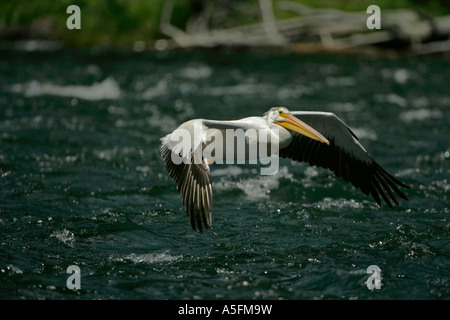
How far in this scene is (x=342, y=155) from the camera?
7.31m

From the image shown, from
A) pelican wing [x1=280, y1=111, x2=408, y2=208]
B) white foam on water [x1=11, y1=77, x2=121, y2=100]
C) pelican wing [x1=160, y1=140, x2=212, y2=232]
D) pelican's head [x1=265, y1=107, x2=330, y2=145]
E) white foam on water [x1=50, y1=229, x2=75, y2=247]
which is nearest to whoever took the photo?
pelican wing [x1=160, y1=140, x2=212, y2=232]

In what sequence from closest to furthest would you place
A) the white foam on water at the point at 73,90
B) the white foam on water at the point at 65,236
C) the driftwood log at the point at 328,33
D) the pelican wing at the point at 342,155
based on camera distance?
the white foam on water at the point at 65,236 < the pelican wing at the point at 342,155 < the white foam on water at the point at 73,90 < the driftwood log at the point at 328,33

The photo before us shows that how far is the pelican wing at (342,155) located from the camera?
695 centimetres

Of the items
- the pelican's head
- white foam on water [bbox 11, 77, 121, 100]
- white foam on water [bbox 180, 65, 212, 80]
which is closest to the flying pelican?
the pelican's head

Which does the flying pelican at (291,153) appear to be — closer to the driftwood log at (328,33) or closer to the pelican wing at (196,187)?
the pelican wing at (196,187)

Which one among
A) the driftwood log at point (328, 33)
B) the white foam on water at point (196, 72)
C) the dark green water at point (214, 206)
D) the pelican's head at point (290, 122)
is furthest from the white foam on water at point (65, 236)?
the driftwood log at point (328, 33)

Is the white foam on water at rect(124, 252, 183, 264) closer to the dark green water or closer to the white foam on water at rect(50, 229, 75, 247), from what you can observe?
the dark green water

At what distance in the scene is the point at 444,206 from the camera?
7.74 m

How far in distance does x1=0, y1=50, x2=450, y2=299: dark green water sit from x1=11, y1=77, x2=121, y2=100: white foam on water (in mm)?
44

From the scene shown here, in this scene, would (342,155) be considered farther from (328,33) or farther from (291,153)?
(328,33)

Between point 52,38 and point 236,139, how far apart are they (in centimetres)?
1551

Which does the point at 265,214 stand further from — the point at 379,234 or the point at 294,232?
the point at 379,234

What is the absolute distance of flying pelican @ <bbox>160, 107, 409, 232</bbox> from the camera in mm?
5754

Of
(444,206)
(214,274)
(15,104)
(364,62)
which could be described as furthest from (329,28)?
(214,274)
